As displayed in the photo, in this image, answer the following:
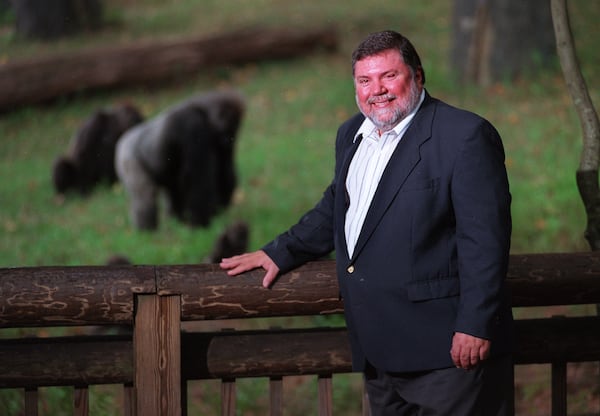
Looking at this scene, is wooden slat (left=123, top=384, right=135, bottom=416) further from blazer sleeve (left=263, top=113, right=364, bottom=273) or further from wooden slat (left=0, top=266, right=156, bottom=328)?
blazer sleeve (left=263, top=113, right=364, bottom=273)

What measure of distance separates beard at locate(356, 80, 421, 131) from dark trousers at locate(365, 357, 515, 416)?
83cm

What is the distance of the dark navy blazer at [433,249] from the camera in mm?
2848

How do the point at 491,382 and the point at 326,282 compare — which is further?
the point at 326,282

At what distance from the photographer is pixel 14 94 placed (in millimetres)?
13906

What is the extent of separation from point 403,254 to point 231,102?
713 centimetres

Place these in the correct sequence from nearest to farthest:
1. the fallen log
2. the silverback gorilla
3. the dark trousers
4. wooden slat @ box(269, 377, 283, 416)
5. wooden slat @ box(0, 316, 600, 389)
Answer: the dark trousers → wooden slat @ box(0, 316, 600, 389) → wooden slat @ box(269, 377, 283, 416) → the silverback gorilla → the fallen log

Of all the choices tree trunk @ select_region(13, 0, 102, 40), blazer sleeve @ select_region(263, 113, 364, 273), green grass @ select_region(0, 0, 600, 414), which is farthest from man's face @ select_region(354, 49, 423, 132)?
tree trunk @ select_region(13, 0, 102, 40)

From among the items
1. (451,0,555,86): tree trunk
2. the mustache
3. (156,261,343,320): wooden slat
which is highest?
(451,0,555,86): tree trunk

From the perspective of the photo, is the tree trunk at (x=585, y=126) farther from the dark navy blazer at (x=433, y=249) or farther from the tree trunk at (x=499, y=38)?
the tree trunk at (x=499, y=38)

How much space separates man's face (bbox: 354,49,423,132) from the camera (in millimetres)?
3008

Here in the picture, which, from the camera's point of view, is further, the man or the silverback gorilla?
the silverback gorilla

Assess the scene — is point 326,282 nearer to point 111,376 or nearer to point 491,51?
point 111,376

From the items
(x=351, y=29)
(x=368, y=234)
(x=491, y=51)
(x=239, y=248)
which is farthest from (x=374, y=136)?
(x=351, y=29)

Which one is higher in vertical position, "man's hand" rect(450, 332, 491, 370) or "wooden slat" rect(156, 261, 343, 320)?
"wooden slat" rect(156, 261, 343, 320)
